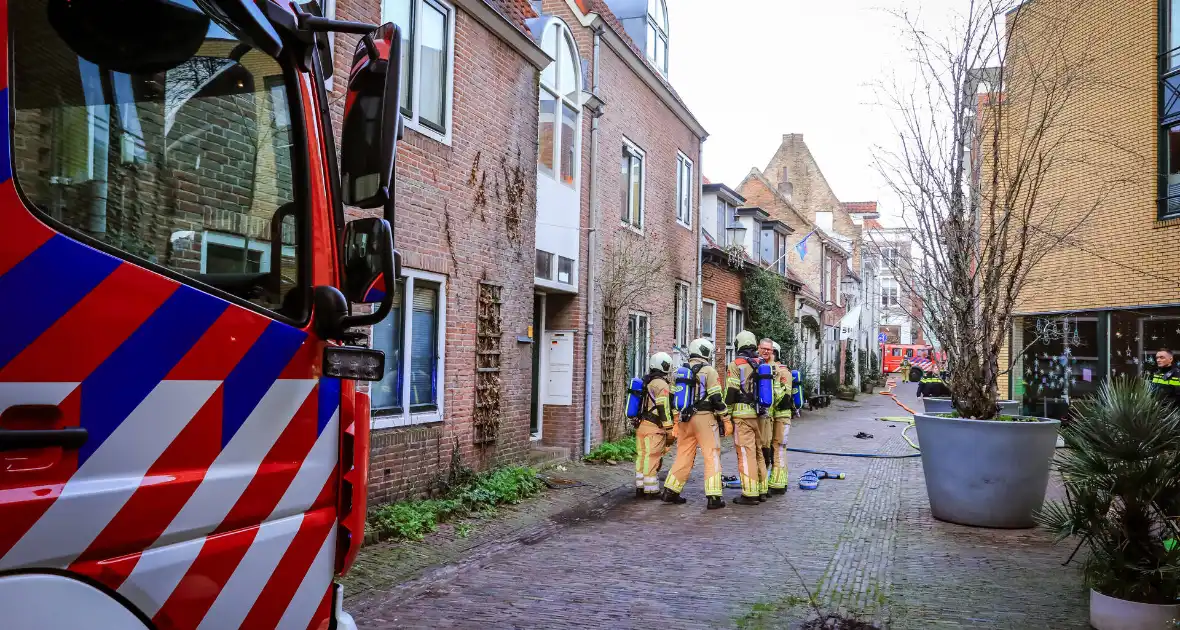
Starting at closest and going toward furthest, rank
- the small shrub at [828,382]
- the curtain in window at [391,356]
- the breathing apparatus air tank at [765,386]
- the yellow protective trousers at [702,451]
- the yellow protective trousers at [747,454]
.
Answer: the curtain in window at [391,356] < the yellow protective trousers at [702,451] < the yellow protective trousers at [747,454] < the breathing apparatus air tank at [765,386] < the small shrub at [828,382]

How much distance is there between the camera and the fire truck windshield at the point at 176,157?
197 centimetres

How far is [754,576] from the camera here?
21.7ft

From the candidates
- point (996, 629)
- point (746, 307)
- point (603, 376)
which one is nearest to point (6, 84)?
point (996, 629)

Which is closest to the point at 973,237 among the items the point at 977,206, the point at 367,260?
the point at 977,206

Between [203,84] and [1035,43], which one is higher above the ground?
[1035,43]

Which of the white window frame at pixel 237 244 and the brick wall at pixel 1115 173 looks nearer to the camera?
the white window frame at pixel 237 244

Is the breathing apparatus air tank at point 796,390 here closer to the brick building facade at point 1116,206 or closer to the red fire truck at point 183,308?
the brick building facade at point 1116,206

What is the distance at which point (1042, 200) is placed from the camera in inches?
727

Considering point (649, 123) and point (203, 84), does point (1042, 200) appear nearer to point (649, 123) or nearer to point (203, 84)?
point (649, 123)

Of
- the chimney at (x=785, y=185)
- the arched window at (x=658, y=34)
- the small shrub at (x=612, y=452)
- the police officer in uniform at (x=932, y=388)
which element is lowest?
the small shrub at (x=612, y=452)

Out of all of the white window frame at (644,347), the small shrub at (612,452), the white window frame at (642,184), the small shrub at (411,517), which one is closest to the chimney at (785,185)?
the white window frame at (642,184)

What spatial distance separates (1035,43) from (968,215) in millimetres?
2696

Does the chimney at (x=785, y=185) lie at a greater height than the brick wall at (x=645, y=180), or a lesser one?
greater

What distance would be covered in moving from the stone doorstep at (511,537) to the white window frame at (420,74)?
4.11 m
